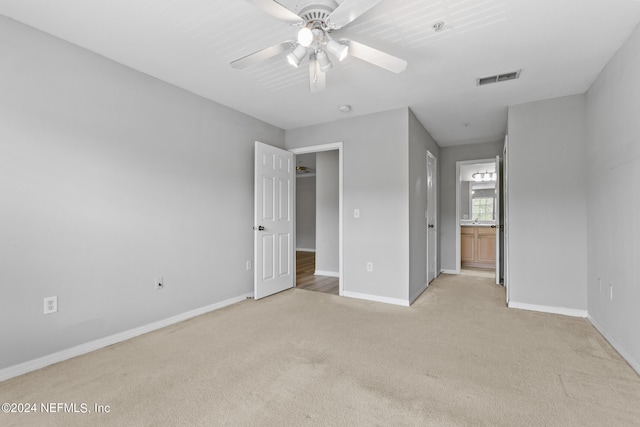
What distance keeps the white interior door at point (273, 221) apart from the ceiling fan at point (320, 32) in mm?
1882

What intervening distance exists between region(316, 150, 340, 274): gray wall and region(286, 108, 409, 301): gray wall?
1.47 m

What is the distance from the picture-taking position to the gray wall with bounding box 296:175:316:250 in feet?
30.7

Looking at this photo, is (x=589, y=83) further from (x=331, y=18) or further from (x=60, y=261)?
(x=60, y=261)

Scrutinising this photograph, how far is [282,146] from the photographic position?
→ 4.66 m

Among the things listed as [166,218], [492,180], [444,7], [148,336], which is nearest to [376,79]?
[444,7]

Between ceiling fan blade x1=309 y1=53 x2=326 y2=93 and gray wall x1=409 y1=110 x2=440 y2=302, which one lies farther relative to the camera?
gray wall x1=409 y1=110 x2=440 y2=302

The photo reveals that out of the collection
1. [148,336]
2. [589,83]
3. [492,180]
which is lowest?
[148,336]

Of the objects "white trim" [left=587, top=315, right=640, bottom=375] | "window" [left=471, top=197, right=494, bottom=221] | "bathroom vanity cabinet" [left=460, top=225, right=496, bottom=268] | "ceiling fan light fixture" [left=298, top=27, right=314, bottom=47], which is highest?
"ceiling fan light fixture" [left=298, top=27, right=314, bottom=47]

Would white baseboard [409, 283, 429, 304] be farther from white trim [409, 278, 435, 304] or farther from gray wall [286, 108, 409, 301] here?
gray wall [286, 108, 409, 301]

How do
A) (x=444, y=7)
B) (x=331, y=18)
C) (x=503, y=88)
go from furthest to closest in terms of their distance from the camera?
(x=503, y=88) < (x=444, y=7) < (x=331, y=18)

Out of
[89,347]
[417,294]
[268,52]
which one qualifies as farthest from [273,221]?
[268,52]

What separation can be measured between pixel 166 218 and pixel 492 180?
7.38 m

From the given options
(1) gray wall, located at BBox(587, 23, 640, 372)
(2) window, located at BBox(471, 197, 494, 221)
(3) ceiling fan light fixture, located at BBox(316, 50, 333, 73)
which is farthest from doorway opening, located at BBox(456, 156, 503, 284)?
(3) ceiling fan light fixture, located at BBox(316, 50, 333, 73)

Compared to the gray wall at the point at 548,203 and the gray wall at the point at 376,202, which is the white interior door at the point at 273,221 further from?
the gray wall at the point at 548,203
